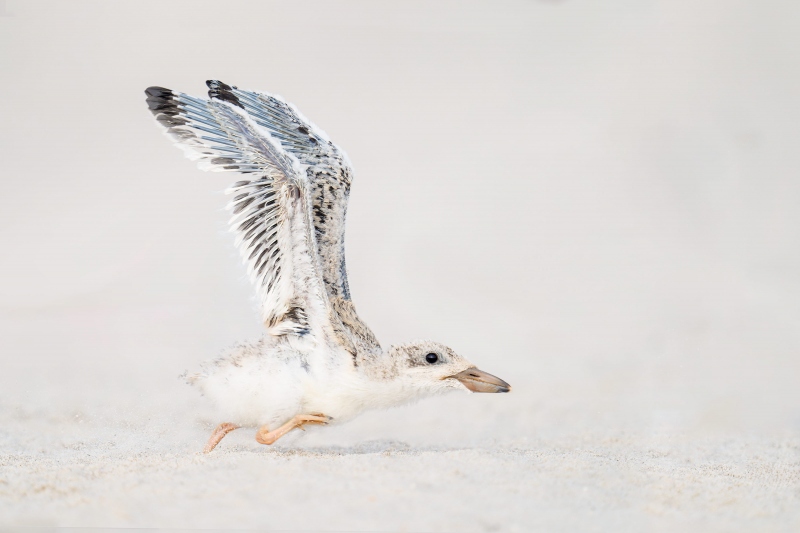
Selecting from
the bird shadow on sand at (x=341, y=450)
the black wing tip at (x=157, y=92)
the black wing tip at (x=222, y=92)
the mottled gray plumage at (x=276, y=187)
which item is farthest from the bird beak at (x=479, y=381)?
the black wing tip at (x=157, y=92)

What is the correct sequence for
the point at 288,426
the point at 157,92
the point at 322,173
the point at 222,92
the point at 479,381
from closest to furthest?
the point at 288,426, the point at 479,381, the point at 157,92, the point at 222,92, the point at 322,173

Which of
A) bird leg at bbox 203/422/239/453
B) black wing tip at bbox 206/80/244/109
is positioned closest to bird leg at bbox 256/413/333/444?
bird leg at bbox 203/422/239/453

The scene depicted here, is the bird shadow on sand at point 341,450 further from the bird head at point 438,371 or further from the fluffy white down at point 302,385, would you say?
the bird head at point 438,371

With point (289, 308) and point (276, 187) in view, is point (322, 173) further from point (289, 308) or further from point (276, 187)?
point (289, 308)

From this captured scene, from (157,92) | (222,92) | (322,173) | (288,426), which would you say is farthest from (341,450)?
(157,92)

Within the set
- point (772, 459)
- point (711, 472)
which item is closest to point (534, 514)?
point (711, 472)

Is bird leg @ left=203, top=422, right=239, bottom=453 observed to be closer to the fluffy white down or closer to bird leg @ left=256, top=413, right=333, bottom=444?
the fluffy white down

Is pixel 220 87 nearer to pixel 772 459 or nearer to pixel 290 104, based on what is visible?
pixel 290 104
